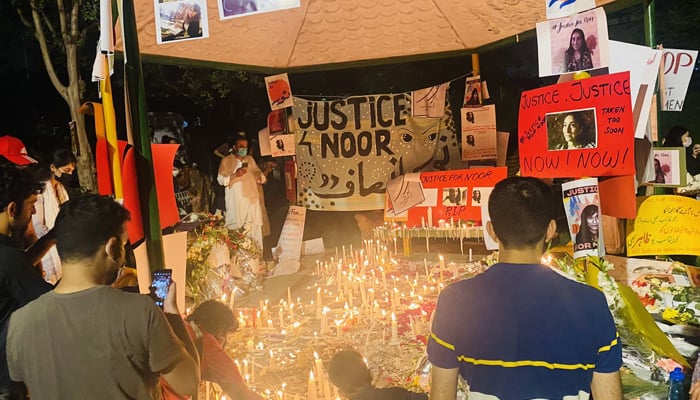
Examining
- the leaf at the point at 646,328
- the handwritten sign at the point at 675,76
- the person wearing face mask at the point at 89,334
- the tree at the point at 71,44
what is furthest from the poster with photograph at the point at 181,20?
the tree at the point at 71,44

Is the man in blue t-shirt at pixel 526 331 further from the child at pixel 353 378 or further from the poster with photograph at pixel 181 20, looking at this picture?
the poster with photograph at pixel 181 20

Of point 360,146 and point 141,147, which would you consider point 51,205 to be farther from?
point 360,146

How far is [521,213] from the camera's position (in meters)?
2.13

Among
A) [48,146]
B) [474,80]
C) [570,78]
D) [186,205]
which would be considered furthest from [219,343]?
[48,146]

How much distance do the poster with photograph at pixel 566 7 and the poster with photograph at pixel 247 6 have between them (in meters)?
1.80

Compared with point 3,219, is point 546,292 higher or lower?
lower

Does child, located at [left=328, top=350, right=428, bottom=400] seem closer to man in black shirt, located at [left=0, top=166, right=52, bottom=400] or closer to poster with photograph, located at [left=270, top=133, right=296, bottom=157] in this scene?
man in black shirt, located at [left=0, top=166, right=52, bottom=400]

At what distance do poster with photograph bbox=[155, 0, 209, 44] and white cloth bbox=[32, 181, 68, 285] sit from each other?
4101mm

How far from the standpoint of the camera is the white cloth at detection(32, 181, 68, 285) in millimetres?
6484

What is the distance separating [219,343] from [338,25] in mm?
4574

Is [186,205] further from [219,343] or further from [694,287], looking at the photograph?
[694,287]

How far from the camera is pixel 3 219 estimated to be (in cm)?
341

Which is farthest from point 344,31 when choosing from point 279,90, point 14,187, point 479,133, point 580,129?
point 14,187

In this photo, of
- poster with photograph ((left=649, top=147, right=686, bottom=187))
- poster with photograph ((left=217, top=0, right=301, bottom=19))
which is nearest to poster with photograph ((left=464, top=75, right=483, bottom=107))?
poster with photograph ((left=649, top=147, right=686, bottom=187))
